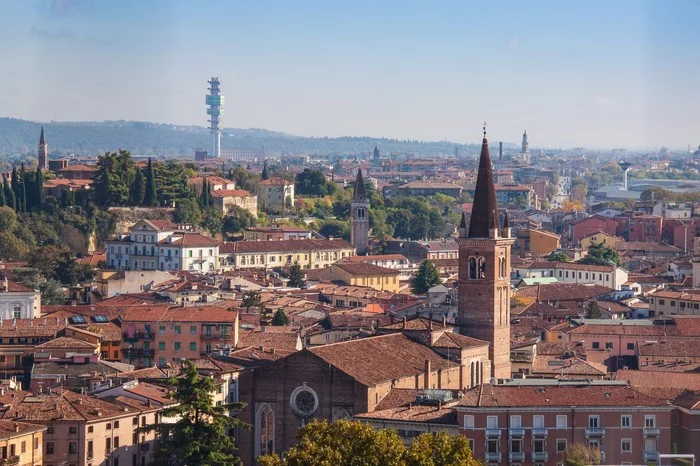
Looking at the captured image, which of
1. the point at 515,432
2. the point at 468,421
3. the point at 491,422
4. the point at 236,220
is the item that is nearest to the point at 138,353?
the point at 468,421

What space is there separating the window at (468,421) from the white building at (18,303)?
2184cm

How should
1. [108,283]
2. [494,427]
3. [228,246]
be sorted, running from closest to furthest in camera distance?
[494,427] < [108,283] < [228,246]

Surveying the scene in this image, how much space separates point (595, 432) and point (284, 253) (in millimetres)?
45165

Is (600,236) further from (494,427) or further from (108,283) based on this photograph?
(494,427)

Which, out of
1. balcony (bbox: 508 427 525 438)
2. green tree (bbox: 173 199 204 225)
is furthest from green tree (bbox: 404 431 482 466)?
green tree (bbox: 173 199 204 225)

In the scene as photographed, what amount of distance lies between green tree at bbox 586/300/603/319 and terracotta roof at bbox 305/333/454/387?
14.7m

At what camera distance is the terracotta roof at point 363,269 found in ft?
226

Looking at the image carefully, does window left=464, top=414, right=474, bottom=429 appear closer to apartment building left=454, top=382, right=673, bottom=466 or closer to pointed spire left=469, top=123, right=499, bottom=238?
apartment building left=454, top=382, right=673, bottom=466

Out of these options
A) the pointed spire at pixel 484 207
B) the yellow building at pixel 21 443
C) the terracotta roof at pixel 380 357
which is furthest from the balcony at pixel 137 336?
the yellow building at pixel 21 443

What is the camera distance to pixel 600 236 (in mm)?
87312

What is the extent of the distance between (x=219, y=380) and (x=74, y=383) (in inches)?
180

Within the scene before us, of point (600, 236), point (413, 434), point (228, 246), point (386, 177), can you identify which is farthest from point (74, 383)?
point (386, 177)

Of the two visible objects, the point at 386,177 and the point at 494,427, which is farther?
the point at 386,177

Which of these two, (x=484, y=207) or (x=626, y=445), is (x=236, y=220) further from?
(x=626, y=445)
